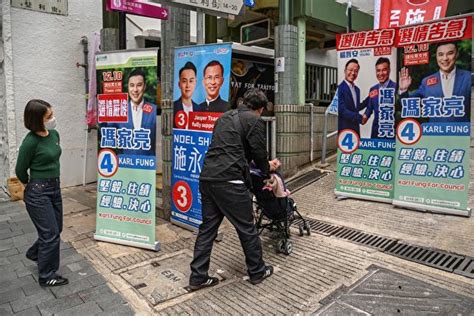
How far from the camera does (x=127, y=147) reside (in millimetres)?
4453

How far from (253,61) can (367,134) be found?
2.90m

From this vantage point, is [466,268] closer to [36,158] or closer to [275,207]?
[275,207]

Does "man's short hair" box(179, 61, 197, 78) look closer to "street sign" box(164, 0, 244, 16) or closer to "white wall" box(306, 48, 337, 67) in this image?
"street sign" box(164, 0, 244, 16)

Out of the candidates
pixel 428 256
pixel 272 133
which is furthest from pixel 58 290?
pixel 272 133

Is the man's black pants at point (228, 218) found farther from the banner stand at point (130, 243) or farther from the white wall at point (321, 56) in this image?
the white wall at point (321, 56)

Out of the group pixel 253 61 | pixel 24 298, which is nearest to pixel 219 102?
pixel 24 298

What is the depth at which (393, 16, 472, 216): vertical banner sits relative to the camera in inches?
192

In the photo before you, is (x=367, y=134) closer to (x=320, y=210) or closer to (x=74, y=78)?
(x=320, y=210)

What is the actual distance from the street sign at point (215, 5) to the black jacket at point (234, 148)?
1449mm

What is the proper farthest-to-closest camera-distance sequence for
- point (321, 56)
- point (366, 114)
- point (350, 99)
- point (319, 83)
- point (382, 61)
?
point (321, 56)
point (319, 83)
point (350, 99)
point (366, 114)
point (382, 61)

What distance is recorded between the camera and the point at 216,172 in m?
3.43

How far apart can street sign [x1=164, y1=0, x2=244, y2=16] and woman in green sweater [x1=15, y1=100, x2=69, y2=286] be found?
1.79 m

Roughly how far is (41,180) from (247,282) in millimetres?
2183

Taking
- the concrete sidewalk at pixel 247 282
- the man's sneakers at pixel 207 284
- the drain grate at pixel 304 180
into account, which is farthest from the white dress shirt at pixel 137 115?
the drain grate at pixel 304 180
